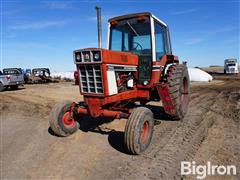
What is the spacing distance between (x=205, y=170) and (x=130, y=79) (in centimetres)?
266

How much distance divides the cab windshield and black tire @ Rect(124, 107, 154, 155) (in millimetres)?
1860

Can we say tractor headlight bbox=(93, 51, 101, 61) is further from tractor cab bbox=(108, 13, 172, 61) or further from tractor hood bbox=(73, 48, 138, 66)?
tractor cab bbox=(108, 13, 172, 61)

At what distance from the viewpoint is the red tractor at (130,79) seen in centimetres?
499

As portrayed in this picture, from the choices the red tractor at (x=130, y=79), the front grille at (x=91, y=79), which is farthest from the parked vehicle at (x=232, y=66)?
the front grille at (x=91, y=79)

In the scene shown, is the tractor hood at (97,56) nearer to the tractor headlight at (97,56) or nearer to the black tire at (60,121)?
the tractor headlight at (97,56)

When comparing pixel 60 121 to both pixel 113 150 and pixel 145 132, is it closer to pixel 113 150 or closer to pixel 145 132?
pixel 113 150

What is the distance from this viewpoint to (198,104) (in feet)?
31.2

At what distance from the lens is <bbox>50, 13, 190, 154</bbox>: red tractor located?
4992 mm

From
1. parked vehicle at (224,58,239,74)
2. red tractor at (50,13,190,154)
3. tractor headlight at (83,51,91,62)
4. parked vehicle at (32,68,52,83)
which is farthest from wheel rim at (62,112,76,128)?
parked vehicle at (224,58,239,74)

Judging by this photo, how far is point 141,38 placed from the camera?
6.30 meters

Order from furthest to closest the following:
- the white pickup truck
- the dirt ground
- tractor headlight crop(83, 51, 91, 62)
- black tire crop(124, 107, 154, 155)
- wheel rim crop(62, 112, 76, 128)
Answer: the white pickup truck, wheel rim crop(62, 112, 76, 128), tractor headlight crop(83, 51, 91, 62), black tire crop(124, 107, 154, 155), the dirt ground

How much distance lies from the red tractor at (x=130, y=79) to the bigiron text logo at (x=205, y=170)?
95 centimetres

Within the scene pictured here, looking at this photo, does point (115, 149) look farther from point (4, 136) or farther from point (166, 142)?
point (4, 136)

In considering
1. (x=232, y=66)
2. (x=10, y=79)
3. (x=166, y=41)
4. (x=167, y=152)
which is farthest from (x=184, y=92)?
(x=232, y=66)
